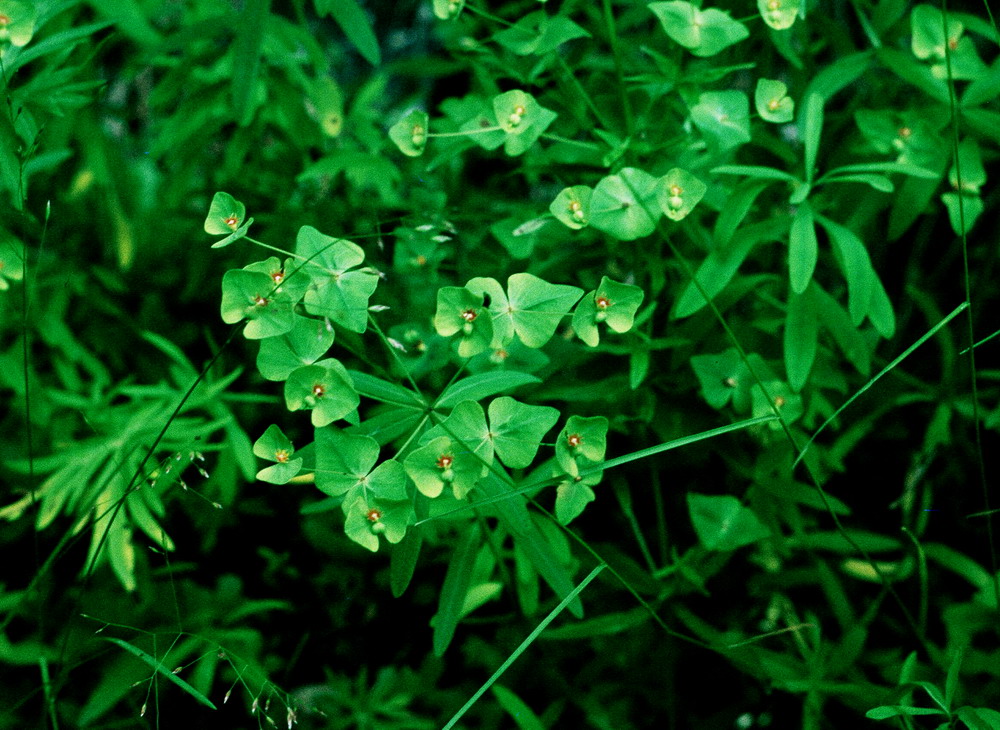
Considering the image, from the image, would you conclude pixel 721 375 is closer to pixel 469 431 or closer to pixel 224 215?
pixel 469 431

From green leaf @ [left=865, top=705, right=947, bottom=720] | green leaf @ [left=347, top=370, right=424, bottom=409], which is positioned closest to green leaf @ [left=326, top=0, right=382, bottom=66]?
A: green leaf @ [left=347, top=370, right=424, bottom=409]

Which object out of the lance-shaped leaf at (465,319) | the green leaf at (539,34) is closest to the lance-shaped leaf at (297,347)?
the lance-shaped leaf at (465,319)

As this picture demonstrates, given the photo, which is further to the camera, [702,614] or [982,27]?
[702,614]

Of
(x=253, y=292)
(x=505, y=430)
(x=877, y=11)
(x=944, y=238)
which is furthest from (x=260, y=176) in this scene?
(x=944, y=238)

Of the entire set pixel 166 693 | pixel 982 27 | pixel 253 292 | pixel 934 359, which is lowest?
pixel 166 693

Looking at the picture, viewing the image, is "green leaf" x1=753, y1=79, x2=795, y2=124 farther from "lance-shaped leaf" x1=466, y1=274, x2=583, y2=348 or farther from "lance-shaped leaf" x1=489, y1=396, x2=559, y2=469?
"lance-shaped leaf" x1=489, y1=396, x2=559, y2=469

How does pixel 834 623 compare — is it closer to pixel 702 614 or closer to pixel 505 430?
pixel 702 614

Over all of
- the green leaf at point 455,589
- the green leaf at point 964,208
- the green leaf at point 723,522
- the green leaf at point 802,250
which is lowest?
the green leaf at point 723,522

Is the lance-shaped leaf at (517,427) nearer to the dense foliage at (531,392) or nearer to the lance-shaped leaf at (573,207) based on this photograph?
the dense foliage at (531,392)
